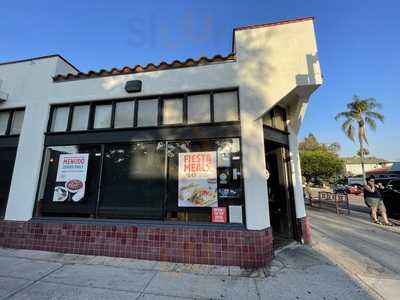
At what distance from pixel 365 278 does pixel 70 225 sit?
19.8 feet

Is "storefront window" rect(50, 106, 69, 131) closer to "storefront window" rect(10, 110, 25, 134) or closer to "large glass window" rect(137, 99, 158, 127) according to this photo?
"storefront window" rect(10, 110, 25, 134)

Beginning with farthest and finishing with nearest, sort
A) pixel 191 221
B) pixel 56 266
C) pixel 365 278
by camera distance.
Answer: pixel 191 221 < pixel 56 266 < pixel 365 278

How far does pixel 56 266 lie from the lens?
4.02 metres

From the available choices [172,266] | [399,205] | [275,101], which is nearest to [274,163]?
[275,101]

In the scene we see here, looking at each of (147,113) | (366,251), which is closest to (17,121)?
A: (147,113)

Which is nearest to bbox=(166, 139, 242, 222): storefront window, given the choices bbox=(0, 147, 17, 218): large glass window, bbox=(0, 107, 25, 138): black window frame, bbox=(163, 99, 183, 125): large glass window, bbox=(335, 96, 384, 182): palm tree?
bbox=(163, 99, 183, 125): large glass window

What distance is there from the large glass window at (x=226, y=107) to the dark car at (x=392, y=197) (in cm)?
981

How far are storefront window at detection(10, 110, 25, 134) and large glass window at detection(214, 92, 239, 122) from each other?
18.1ft

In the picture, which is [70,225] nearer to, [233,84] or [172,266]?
[172,266]

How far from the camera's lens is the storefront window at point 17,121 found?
573 centimetres

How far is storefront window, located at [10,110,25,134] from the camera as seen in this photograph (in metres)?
5.73

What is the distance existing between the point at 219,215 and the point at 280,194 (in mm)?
2425

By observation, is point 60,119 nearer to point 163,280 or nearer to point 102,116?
point 102,116

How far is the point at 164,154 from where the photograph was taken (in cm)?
480
